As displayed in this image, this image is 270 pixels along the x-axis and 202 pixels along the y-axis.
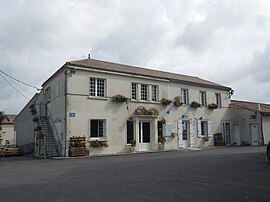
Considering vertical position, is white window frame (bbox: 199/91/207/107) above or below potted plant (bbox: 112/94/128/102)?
above

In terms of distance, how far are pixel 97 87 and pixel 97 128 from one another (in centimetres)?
292

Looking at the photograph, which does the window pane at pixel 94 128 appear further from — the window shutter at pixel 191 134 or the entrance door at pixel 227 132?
the entrance door at pixel 227 132

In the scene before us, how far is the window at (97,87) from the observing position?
23.0 metres

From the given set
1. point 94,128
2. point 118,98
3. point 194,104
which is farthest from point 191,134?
point 94,128

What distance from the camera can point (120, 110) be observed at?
939 inches

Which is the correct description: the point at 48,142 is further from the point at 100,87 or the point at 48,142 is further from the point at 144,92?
the point at 144,92

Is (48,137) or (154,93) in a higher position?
(154,93)

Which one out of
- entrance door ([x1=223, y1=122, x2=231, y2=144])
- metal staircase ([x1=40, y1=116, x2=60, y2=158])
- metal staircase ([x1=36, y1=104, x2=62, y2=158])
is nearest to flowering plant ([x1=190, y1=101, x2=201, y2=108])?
entrance door ([x1=223, y1=122, x2=231, y2=144])

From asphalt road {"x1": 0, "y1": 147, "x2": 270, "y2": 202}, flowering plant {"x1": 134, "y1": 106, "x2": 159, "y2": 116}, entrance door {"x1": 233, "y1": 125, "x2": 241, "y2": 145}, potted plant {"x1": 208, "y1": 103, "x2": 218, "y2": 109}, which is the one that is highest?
potted plant {"x1": 208, "y1": 103, "x2": 218, "y2": 109}

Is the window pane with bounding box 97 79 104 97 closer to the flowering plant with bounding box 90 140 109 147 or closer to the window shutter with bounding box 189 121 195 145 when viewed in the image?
the flowering plant with bounding box 90 140 109 147

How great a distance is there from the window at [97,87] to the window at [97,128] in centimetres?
193

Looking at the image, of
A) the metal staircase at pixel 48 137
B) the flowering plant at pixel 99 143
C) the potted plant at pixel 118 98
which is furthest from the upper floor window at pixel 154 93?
the metal staircase at pixel 48 137

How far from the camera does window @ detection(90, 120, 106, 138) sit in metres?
22.6

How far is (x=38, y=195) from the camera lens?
7.70 meters
